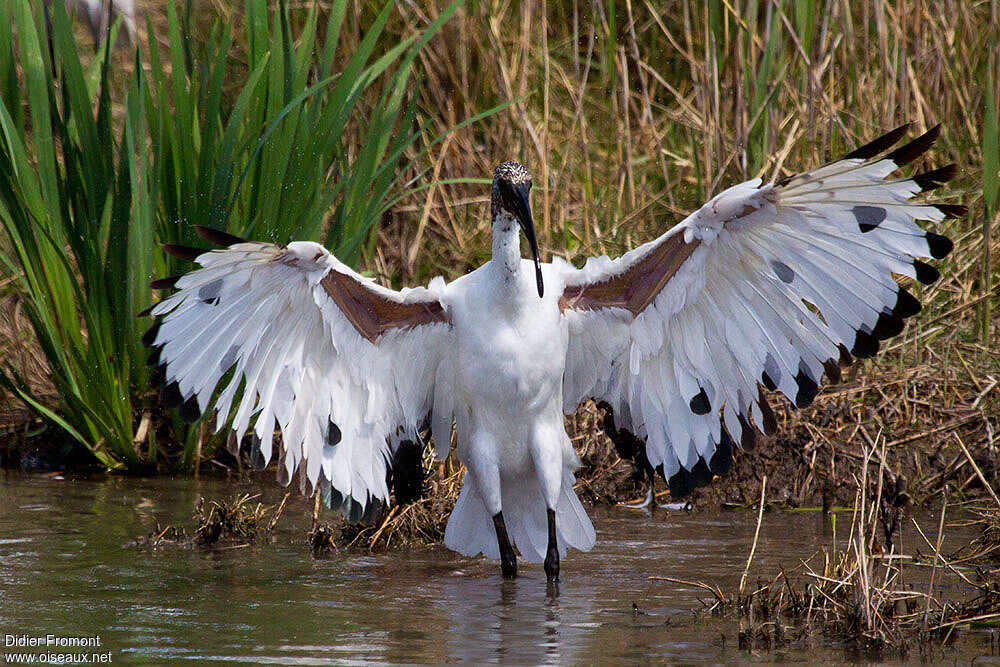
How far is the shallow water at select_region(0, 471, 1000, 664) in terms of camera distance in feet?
11.7

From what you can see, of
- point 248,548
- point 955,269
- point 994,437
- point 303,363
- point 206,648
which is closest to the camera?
point 206,648

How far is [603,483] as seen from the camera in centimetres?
570

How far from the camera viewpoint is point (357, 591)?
4254 mm

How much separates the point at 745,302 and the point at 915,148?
0.84m

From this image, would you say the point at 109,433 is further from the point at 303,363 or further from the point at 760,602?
the point at 760,602

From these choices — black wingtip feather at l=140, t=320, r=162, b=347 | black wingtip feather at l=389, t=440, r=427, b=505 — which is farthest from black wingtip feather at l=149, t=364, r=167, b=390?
black wingtip feather at l=389, t=440, r=427, b=505

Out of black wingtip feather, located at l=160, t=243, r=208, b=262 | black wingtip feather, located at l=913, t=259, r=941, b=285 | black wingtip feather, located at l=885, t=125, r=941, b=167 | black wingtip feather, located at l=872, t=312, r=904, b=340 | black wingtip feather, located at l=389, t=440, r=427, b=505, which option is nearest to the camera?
black wingtip feather, located at l=885, t=125, r=941, b=167

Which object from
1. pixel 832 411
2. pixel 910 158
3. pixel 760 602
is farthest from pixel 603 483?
pixel 910 158

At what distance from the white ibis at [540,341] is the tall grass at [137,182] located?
1.15 metres

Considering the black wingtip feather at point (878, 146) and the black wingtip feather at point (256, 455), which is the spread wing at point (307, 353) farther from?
the black wingtip feather at point (878, 146)

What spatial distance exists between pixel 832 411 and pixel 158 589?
2.85 m

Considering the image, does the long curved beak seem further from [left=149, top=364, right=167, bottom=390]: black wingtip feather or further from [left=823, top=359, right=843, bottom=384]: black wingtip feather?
[left=149, top=364, right=167, bottom=390]: black wingtip feather

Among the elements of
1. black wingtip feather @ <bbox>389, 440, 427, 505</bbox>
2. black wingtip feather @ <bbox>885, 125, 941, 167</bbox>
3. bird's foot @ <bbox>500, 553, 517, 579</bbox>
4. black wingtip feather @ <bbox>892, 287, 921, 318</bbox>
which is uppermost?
black wingtip feather @ <bbox>885, 125, 941, 167</bbox>

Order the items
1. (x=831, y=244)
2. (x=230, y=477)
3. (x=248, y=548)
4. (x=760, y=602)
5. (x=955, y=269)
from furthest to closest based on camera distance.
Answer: (x=955, y=269) < (x=230, y=477) < (x=248, y=548) < (x=831, y=244) < (x=760, y=602)
